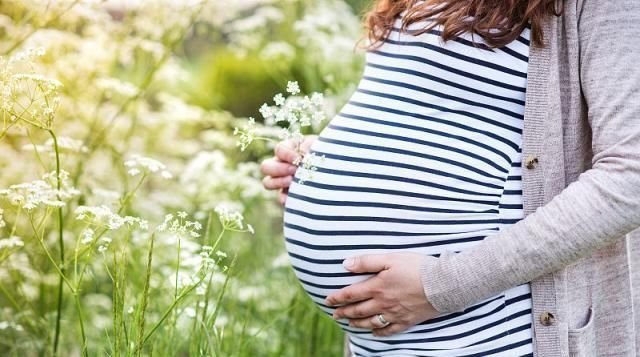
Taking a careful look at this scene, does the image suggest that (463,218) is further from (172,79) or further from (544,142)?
(172,79)

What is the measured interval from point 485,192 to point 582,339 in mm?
306

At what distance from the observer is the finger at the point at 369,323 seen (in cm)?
154

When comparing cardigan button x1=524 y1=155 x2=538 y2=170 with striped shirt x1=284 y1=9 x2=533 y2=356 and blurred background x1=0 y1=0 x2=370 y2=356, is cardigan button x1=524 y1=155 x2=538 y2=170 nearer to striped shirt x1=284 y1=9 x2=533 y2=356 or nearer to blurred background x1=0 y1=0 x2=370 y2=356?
striped shirt x1=284 y1=9 x2=533 y2=356

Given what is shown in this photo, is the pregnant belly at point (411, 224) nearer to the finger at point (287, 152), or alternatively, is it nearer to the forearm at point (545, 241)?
the forearm at point (545, 241)

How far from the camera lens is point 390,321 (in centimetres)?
152

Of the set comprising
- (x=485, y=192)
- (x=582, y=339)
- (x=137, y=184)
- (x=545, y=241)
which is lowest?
(x=582, y=339)

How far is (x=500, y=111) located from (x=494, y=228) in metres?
0.21

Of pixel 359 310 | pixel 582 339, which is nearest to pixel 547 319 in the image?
pixel 582 339

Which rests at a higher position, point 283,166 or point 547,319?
point 283,166

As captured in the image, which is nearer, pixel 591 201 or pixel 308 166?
pixel 591 201

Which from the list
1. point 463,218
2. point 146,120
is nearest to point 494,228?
point 463,218

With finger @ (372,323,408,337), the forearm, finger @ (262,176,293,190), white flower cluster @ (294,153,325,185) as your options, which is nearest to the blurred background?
finger @ (262,176,293,190)

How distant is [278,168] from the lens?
192 centimetres

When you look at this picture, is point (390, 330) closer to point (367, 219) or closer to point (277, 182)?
point (367, 219)
